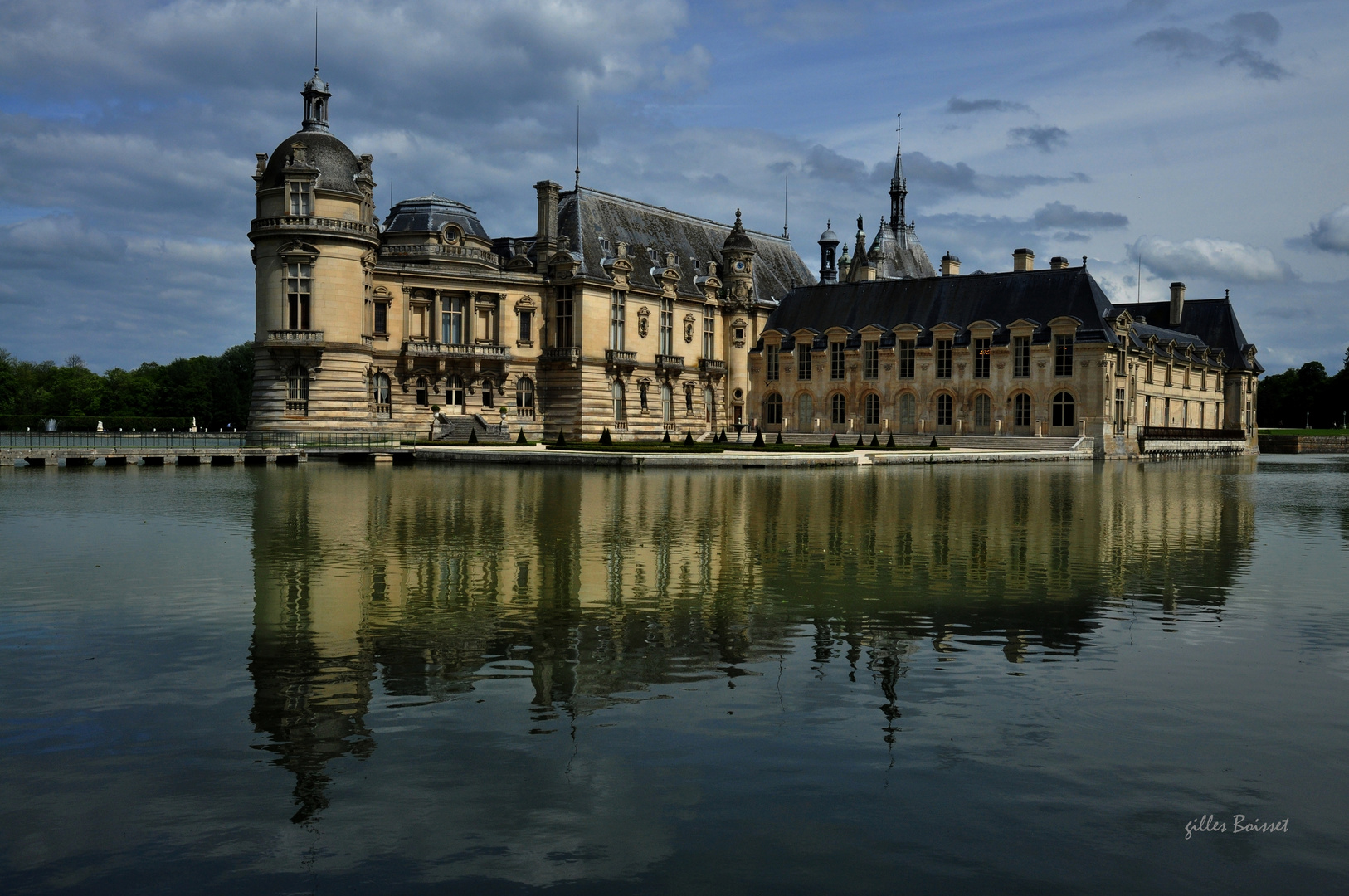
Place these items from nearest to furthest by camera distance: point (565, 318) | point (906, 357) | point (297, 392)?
point (297, 392) → point (565, 318) → point (906, 357)

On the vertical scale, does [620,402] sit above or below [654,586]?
above

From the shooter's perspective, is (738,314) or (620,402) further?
(738,314)

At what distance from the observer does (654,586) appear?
1742 cm

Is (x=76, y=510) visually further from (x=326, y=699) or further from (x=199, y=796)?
(x=199, y=796)

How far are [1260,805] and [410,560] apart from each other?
48.6ft

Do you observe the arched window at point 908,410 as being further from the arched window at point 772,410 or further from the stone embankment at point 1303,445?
the stone embankment at point 1303,445

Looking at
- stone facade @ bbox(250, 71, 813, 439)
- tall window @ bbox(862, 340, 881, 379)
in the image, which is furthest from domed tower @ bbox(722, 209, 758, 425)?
tall window @ bbox(862, 340, 881, 379)

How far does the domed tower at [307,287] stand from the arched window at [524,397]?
12226 mm

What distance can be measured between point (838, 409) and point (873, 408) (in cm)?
309

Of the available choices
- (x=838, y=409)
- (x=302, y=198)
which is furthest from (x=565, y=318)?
(x=838, y=409)

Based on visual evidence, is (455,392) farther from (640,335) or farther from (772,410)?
(772,410)

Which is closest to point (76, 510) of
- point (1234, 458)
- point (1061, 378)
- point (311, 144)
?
Answer: point (311, 144)

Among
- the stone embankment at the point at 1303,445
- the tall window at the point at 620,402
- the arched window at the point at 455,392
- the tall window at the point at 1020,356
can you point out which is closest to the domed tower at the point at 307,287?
the arched window at the point at 455,392

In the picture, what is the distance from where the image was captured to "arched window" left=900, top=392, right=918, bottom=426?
82.7 m
